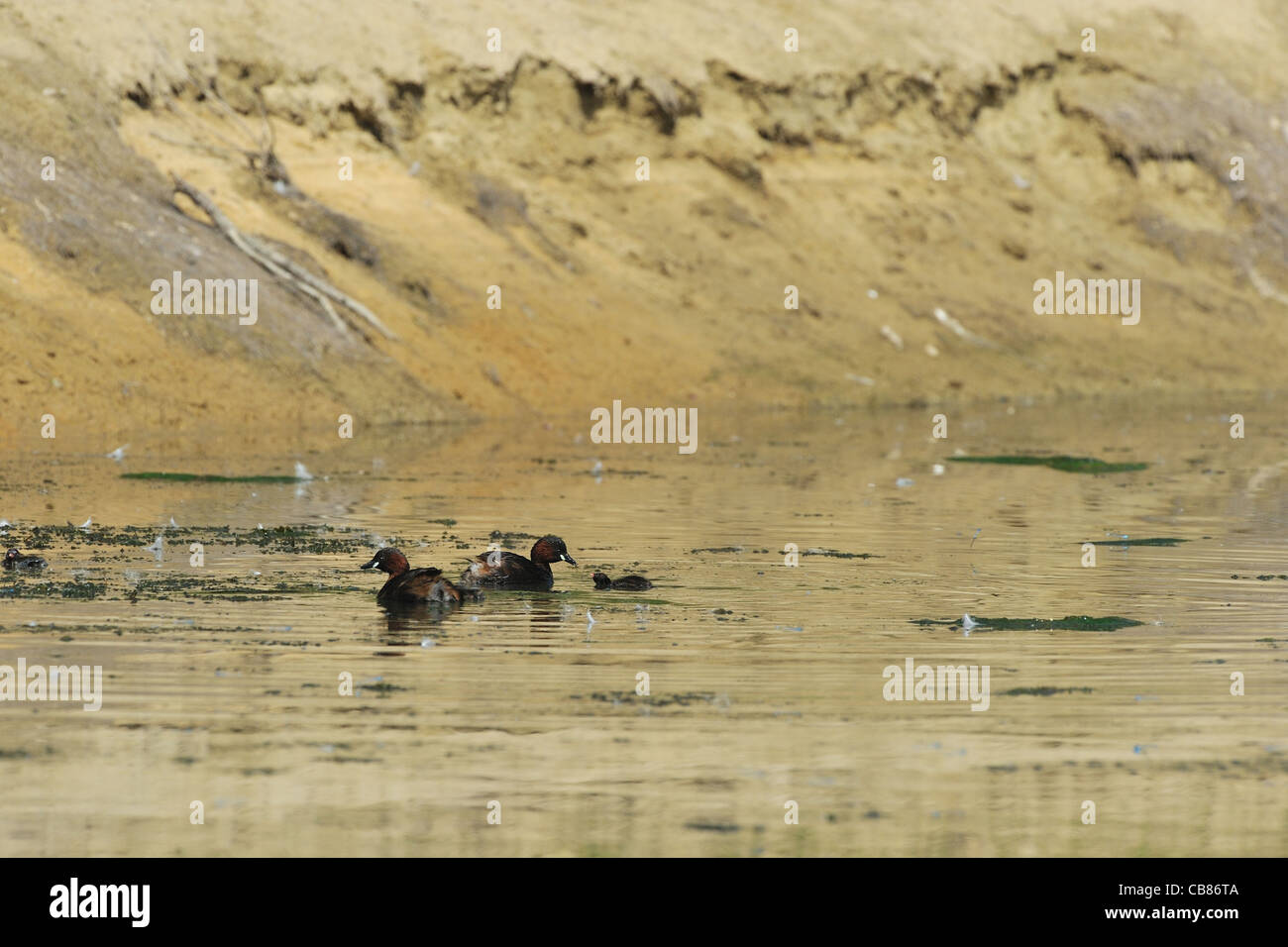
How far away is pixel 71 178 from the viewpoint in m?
31.1

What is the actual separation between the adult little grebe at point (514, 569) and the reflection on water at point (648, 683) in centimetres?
17

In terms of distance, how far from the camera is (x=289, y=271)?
31.7 m

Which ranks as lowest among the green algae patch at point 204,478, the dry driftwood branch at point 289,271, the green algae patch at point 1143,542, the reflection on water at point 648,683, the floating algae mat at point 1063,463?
the reflection on water at point 648,683

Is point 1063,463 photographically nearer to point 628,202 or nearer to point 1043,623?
point 1043,623

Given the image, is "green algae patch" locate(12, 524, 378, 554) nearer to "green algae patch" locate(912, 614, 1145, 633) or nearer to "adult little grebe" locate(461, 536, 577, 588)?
"adult little grebe" locate(461, 536, 577, 588)

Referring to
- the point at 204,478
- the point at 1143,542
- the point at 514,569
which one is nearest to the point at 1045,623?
the point at 514,569

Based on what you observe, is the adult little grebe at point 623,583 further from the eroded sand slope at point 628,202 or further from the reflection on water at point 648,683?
the eroded sand slope at point 628,202

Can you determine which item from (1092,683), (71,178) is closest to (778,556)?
(1092,683)

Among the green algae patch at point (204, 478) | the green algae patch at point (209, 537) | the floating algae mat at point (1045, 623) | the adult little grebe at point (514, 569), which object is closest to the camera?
the floating algae mat at point (1045, 623)

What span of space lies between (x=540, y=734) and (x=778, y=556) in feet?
20.6

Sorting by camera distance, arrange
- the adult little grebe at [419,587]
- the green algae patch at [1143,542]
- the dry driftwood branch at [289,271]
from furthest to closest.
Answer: the dry driftwood branch at [289,271]
the green algae patch at [1143,542]
the adult little grebe at [419,587]

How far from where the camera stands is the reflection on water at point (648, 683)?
21.7 feet

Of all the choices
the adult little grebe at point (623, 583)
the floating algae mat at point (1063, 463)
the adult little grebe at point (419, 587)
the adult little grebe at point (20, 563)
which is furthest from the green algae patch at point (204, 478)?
the floating algae mat at point (1063, 463)

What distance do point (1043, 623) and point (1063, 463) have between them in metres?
12.7
